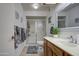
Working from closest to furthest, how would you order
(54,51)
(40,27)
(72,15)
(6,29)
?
(54,51) → (6,29) → (72,15) → (40,27)

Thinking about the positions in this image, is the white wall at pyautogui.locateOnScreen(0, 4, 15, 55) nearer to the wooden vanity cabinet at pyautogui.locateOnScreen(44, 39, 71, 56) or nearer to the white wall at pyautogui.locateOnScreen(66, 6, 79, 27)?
the wooden vanity cabinet at pyautogui.locateOnScreen(44, 39, 71, 56)

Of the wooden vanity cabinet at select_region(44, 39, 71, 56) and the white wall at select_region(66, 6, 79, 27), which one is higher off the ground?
the white wall at select_region(66, 6, 79, 27)

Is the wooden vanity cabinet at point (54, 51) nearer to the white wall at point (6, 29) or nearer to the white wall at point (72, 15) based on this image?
the white wall at point (72, 15)

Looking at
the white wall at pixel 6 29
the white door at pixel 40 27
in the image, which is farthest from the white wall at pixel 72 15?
the white wall at pixel 6 29

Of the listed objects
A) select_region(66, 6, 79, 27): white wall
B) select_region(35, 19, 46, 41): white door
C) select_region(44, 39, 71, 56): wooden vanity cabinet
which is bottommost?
select_region(44, 39, 71, 56): wooden vanity cabinet

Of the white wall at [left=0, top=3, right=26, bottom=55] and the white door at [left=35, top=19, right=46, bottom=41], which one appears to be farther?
the white door at [left=35, top=19, right=46, bottom=41]

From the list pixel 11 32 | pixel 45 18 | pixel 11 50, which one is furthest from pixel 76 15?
pixel 11 50

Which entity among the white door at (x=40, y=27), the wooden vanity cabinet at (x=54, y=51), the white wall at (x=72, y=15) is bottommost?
the wooden vanity cabinet at (x=54, y=51)

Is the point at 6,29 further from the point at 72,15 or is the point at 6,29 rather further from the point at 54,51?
the point at 72,15

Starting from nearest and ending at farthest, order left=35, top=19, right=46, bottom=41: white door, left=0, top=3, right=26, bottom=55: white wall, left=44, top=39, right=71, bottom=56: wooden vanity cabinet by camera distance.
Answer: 1. left=44, top=39, right=71, bottom=56: wooden vanity cabinet
2. left=0, top=3, right=26, bottom=55: white wall
3. left=35, top=19, right=46, bottom=41: white door

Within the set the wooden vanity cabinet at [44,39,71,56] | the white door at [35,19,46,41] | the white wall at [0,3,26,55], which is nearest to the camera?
the wooden vanity cabinet at [44,39,71,56]

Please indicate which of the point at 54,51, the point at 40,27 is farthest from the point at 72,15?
the point at 54,51

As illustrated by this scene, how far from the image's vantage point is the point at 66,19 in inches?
100

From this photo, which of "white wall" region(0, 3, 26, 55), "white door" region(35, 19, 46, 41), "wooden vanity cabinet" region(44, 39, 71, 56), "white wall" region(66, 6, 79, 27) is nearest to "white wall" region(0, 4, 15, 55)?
"white wall" region(0, 3, 26, 55)
